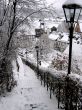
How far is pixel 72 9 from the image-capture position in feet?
20.2

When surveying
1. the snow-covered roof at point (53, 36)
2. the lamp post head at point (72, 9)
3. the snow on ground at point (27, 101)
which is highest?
the lamp post head at point (72, 9)

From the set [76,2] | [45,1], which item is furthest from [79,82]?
[45,1]

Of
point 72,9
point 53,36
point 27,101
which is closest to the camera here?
point 72,9

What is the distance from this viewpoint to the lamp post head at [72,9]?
6026 millimetres

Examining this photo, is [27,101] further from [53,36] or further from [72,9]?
[53,36]

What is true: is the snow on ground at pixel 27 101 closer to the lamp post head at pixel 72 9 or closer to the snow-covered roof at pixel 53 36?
the lamp post head at pixel 72 9

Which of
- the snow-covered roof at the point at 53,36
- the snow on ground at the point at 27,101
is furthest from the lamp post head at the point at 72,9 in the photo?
the snow-covered roof at the point at 53,36

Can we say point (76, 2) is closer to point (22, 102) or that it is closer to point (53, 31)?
point (22, 102)

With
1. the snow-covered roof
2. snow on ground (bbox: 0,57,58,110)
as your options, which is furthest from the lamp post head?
the snow-covered roof

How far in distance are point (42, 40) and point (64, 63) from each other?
4492 centimetres

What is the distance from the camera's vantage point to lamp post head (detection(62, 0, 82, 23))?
603cm

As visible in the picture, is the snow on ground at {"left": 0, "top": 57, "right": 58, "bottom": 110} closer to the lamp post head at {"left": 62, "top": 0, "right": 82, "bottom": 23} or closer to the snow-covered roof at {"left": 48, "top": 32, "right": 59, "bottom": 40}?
the lamp post head at {"left": 62, "top": 0, "right": 82, "bottom": 23}

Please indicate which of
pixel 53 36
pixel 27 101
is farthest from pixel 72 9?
pixel 53 36

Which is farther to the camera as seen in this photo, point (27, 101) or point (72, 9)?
point (27, 101)
